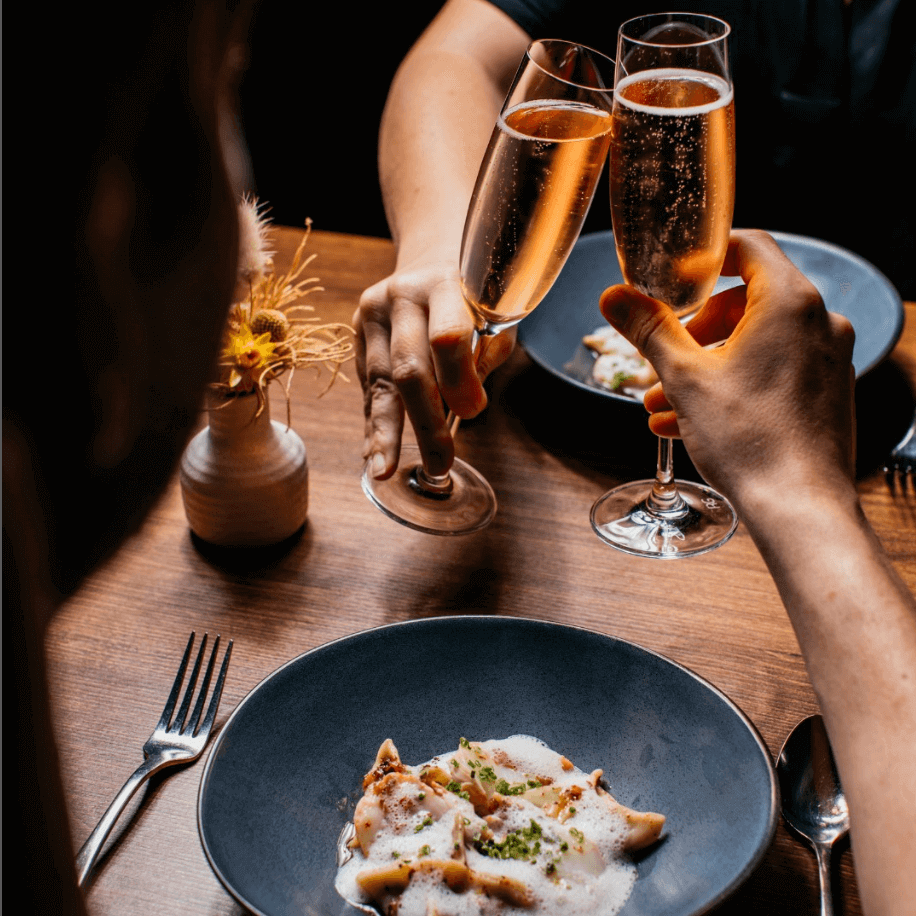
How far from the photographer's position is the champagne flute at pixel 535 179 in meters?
0.95

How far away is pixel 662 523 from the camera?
1.16m

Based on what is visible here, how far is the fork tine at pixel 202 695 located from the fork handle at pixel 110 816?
0.05 meters

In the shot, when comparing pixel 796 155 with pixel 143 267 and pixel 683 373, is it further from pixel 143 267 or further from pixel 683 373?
pixel 143 267

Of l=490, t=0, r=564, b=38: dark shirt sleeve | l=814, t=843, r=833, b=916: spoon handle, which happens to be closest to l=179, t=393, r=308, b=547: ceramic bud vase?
l=814, t=843, r=833, b=916: spoon handle

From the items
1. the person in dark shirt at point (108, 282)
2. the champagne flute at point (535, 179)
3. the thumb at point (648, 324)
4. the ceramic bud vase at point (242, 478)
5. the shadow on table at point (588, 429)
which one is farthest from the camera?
the shadow on table at point (588, 429)

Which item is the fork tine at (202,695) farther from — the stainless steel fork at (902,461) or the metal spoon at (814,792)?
the stainless steel fork at (902,461)

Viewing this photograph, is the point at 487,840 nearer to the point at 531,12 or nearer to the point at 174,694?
the point at 174,694

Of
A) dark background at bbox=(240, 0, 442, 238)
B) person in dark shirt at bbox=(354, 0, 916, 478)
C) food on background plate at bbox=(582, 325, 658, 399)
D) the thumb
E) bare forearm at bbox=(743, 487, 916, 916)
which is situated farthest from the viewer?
dark background at bbox=(240, 0, 442, 238)

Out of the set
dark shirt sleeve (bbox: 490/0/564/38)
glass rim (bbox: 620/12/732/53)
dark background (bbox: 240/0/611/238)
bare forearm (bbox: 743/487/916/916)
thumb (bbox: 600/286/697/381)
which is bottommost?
dark background (bbox: 240/0/611/238)

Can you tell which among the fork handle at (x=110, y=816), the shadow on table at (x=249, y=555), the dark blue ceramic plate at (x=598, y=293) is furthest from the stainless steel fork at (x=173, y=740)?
the dark blue ceramic plate at (x=598, y=293)

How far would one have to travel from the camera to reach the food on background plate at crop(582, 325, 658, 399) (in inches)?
56.1

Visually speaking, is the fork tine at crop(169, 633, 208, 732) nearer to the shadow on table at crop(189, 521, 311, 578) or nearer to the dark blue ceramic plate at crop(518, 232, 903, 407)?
the shadow on table at crop(189, 521, 311, 578)

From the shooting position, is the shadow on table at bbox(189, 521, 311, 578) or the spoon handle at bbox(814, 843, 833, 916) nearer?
the spoon handle at bbox(814, 843, 833, 916)

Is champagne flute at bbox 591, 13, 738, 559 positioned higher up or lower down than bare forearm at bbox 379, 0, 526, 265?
higher up
